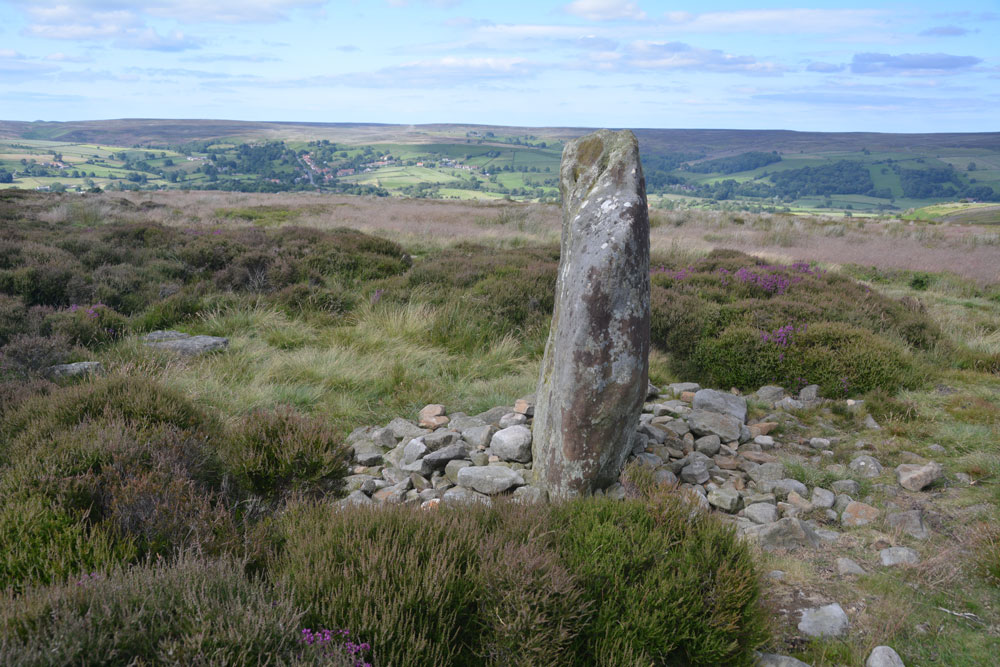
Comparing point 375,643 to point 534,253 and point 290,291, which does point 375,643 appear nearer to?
point 290,291

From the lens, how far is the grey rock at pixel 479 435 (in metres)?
5.44

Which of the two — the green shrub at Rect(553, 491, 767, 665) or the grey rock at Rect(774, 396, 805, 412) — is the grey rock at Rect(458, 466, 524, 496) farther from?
the grey rock at Rect(774, 396, 805, 412)

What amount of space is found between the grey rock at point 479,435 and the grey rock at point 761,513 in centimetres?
232

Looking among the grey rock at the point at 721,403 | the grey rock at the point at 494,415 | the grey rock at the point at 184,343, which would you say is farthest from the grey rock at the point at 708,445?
the grey rock at the point at 184,343

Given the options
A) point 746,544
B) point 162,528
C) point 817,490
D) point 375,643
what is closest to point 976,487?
point 817,490

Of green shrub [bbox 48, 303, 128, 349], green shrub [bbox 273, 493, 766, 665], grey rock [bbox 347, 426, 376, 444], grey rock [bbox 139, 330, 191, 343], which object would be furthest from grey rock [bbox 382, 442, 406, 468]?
green shrub [bbox 48, 303, 128, 349]

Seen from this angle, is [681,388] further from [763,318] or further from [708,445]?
[763,318]

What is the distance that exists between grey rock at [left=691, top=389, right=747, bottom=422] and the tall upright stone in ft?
7.41

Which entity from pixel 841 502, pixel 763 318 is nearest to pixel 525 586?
pixel 841 502

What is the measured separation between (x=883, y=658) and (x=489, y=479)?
2.74m

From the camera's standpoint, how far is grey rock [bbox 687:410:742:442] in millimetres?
5777

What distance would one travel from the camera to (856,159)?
4072 inches

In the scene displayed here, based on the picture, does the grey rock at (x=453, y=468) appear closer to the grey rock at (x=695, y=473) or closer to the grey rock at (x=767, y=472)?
the grey rock at (x=695, y=473)

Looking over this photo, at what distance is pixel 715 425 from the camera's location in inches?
232
